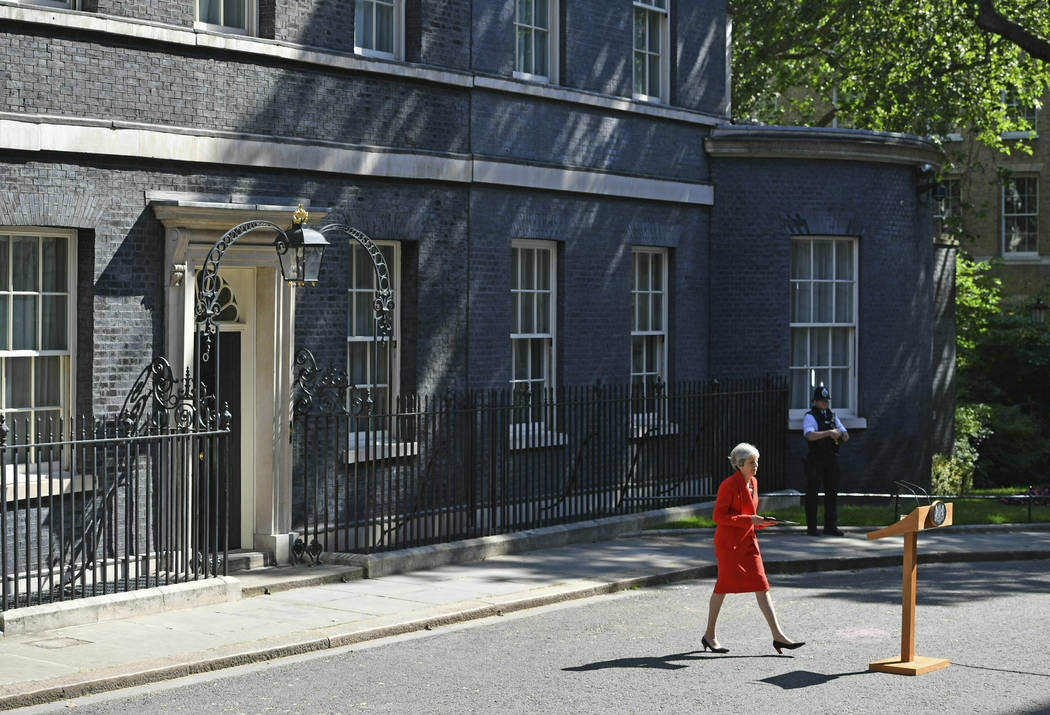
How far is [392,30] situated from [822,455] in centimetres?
690

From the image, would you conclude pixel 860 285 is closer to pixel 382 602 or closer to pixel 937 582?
pixel 937 582

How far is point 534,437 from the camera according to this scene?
660 inches

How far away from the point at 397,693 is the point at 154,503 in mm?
3771

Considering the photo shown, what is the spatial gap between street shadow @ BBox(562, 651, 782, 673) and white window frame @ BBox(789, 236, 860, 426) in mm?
10722

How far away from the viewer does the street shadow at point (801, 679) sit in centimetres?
942

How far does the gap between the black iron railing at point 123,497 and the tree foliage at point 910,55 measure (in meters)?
19.5

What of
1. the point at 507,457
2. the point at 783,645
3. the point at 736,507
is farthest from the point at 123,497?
the point at 783,645

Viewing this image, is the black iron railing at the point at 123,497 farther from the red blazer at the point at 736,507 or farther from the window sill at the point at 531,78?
the window sill at the point at 531,78

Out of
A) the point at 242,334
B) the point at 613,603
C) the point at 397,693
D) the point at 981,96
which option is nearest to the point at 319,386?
the point at 242,334

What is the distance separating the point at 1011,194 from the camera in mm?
39531

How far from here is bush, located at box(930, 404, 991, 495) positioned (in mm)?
24625

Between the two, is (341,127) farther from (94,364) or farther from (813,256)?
(813,256)

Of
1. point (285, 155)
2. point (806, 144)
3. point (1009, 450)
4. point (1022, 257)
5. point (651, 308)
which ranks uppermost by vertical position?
point (806, 144)

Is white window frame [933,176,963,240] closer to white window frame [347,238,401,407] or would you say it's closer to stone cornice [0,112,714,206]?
stone cornice [0,112,714,206]
